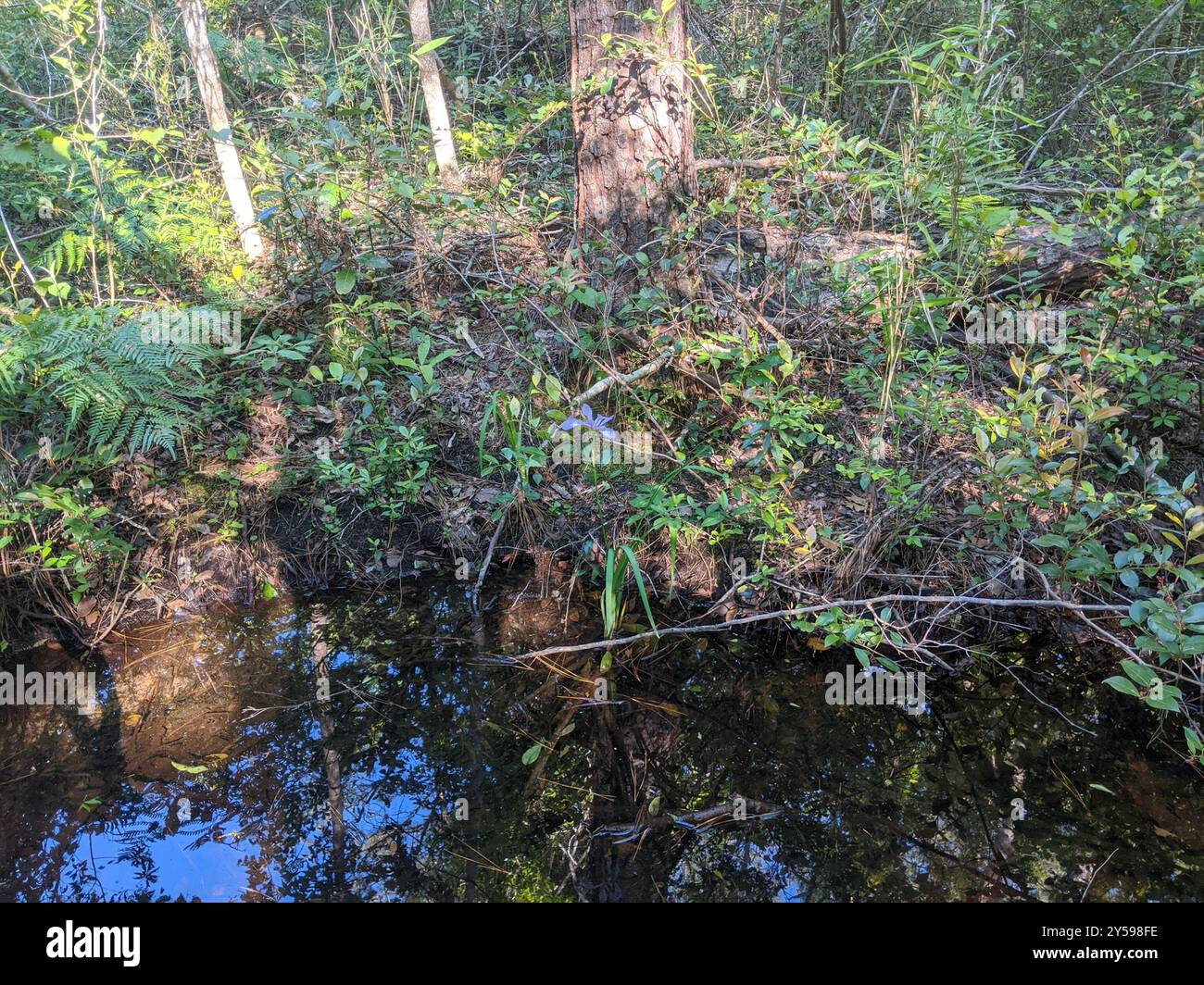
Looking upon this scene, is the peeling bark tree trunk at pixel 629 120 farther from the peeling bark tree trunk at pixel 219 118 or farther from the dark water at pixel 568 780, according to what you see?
the dark water at pixel 568 780

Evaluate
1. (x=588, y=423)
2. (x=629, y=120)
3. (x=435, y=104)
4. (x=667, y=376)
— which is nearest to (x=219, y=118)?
(x=435, y=104)

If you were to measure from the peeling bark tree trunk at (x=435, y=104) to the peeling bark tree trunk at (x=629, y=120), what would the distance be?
1.23 meters

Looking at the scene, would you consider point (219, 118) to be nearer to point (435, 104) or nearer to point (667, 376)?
point (435, 104)

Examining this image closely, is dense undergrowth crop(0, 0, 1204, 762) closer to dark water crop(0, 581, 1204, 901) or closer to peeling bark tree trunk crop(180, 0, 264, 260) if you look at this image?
peeling bark tree trunk crop(180, 0, 264, 260)

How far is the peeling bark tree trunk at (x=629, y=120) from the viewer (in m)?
4.36

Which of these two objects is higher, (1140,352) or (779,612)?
(1140,352)

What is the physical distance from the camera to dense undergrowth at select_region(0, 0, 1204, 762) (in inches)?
140

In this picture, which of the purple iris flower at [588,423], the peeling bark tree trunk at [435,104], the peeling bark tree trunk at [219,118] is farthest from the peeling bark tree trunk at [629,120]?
the peeling bark tree trunk at [219,118]

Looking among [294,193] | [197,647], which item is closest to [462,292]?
[294,193]

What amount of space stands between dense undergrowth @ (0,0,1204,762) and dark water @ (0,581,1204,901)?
351 mm

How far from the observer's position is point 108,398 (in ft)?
12.8

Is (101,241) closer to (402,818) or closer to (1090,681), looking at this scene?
(402,818)

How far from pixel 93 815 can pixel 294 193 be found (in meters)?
3.33
